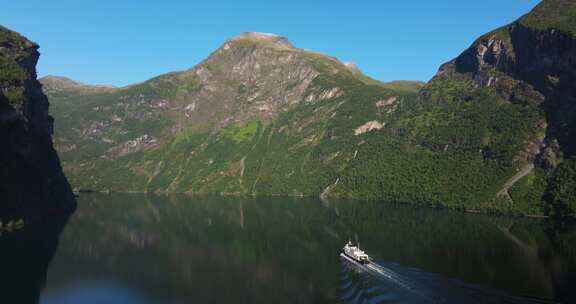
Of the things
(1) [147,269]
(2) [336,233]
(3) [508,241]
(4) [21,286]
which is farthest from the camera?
(2) [336,233]

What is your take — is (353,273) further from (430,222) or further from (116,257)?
(430,222)

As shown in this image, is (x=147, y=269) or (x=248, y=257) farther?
(x=248, y=257)

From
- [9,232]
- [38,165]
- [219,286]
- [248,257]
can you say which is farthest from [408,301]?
[38,165]

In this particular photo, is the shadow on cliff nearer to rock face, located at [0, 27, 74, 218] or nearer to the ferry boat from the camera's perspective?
rock face, located at [0, 27, 74, 218]

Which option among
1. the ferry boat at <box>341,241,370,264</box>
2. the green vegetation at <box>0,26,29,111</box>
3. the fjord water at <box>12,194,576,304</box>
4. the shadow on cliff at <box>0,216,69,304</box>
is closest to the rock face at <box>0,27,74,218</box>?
the green vegetation at <box>0,26,29,111</box>

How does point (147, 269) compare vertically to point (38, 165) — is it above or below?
below

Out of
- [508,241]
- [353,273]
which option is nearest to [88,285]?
[353,273]

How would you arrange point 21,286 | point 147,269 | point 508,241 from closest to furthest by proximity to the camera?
1. point 21,286
2. point 147,269
3. point 508,241
